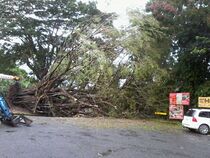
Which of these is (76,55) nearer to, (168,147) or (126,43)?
(126,43)

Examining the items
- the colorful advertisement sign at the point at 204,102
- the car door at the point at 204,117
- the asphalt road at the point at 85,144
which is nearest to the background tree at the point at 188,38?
the colorful advertisement sign at the point at 204,102

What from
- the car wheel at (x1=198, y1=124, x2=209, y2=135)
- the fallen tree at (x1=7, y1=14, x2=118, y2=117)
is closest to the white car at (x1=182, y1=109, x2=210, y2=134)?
the car wheel at (x1=198, y1=124, x2=209, y2=135)

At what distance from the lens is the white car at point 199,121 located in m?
25.3

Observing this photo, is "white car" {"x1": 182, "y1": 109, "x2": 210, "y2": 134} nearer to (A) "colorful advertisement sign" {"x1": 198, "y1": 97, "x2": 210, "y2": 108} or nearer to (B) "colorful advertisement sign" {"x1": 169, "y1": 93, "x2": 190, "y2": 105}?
(A) "colorful advertisement sign" {"x1": 198, "y1": 97, "x2": 210, "y2": 108}

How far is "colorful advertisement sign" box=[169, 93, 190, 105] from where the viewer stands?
3041 centimetres

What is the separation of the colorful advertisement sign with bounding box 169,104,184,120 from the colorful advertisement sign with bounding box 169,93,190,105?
1.15 feet

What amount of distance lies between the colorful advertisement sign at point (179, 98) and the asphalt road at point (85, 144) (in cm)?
1008

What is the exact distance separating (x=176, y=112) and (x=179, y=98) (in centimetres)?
107

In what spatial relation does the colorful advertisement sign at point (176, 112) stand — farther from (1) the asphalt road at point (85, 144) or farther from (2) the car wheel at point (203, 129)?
(1) the asphalt road at point (85, 144)

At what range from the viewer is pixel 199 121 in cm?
2527

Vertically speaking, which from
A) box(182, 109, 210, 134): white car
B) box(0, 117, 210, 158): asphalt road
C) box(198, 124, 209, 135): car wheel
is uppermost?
box(182, 109, 210, 134): white car

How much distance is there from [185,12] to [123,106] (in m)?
8.20

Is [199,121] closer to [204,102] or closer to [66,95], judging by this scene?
[204,102]

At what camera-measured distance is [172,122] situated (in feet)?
102
